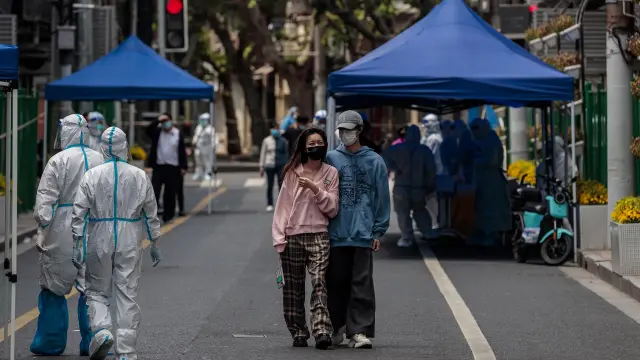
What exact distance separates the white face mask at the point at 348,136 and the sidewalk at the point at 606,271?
14.6ft

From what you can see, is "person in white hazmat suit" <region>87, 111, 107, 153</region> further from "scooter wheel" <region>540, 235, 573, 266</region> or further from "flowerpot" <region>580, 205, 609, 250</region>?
"flowerpot" <region>580, 205, 609, 250</region>

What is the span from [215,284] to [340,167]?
16.1ft

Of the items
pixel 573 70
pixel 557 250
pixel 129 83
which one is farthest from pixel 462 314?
pixel 129 83

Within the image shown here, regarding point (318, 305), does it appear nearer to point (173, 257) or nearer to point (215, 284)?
point (215, 284)

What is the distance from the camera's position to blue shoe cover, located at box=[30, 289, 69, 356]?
1060cm

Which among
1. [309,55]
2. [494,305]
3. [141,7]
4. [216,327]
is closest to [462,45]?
[494,305]

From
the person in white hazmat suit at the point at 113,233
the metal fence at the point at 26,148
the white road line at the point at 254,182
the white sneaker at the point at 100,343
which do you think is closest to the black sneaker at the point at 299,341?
the person in white hazmat suit at the point at 113,233

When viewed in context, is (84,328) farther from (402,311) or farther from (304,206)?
(402,311)

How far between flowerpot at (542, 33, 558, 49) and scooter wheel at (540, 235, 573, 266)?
652cm

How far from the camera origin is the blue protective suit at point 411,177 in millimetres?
20828

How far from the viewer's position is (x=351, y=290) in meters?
11.0

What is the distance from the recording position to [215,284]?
15672 mm

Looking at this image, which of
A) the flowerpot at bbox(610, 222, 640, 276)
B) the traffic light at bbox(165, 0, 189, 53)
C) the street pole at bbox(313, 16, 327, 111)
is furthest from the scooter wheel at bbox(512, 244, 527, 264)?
the street pole at bbox(313, 16, 327, 111)

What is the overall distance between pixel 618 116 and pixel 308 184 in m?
8.17
